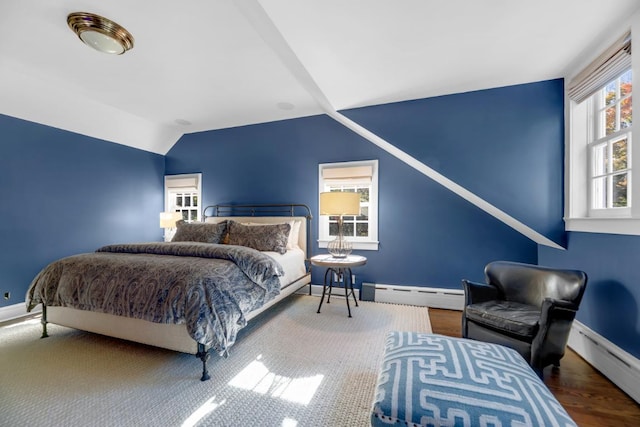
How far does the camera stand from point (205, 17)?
1.98 m

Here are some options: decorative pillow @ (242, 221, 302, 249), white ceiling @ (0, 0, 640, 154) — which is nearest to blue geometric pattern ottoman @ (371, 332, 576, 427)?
white ceiling @ (0, 0, 640, 154)

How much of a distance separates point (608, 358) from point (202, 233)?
4.02 m

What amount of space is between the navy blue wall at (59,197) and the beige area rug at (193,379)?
898 mm

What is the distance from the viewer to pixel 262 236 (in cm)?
351

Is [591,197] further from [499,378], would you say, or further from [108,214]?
[108,214]

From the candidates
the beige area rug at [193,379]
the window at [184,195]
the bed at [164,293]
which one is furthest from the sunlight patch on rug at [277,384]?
Answer: the window at [184,195]

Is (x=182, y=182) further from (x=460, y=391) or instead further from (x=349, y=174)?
(x=460, y=391)

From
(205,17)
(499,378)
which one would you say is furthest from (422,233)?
(205,17)

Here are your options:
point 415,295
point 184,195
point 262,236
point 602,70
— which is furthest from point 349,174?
point 184,195

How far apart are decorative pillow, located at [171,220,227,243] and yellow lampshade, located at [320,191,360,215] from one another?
5.06 ft

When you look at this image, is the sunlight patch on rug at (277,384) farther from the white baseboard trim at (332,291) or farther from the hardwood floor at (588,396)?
the white baseboard trim at (332,291)

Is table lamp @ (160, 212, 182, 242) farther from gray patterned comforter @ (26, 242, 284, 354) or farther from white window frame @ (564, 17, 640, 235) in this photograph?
white window frame @ (564, 17, 640, 235)

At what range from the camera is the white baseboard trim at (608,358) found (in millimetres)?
1688

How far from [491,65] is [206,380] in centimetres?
342
